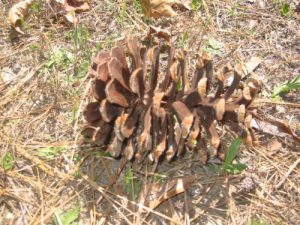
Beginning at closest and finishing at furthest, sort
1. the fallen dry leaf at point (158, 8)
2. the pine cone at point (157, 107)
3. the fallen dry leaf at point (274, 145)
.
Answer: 1. the pine cone at point (157, 107)
2. the fallen dry leaf at point (274, 145)
3. the fallen dry leaf at point (158, 8)

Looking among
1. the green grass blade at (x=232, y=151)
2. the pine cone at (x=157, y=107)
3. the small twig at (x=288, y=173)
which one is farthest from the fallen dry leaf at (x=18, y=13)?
the small twig at (x=288, y=173)

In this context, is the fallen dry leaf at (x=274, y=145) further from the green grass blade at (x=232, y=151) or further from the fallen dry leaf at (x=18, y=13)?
the fallen dry leaf at (x=18, y=13)

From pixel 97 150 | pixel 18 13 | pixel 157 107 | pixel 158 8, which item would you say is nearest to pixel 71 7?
pixel 18 13

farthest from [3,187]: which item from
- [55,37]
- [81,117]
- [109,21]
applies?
[109,21]

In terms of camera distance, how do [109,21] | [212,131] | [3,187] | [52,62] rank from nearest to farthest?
1. [212,131]
2. [3,187]
3. [52,62]
4. [109,21]

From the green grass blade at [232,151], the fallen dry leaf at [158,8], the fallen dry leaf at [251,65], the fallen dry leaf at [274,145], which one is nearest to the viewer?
the green grass blade at [232,151]

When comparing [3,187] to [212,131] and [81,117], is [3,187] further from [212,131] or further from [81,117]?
[212,131]

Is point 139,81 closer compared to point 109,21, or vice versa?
point 139,81
